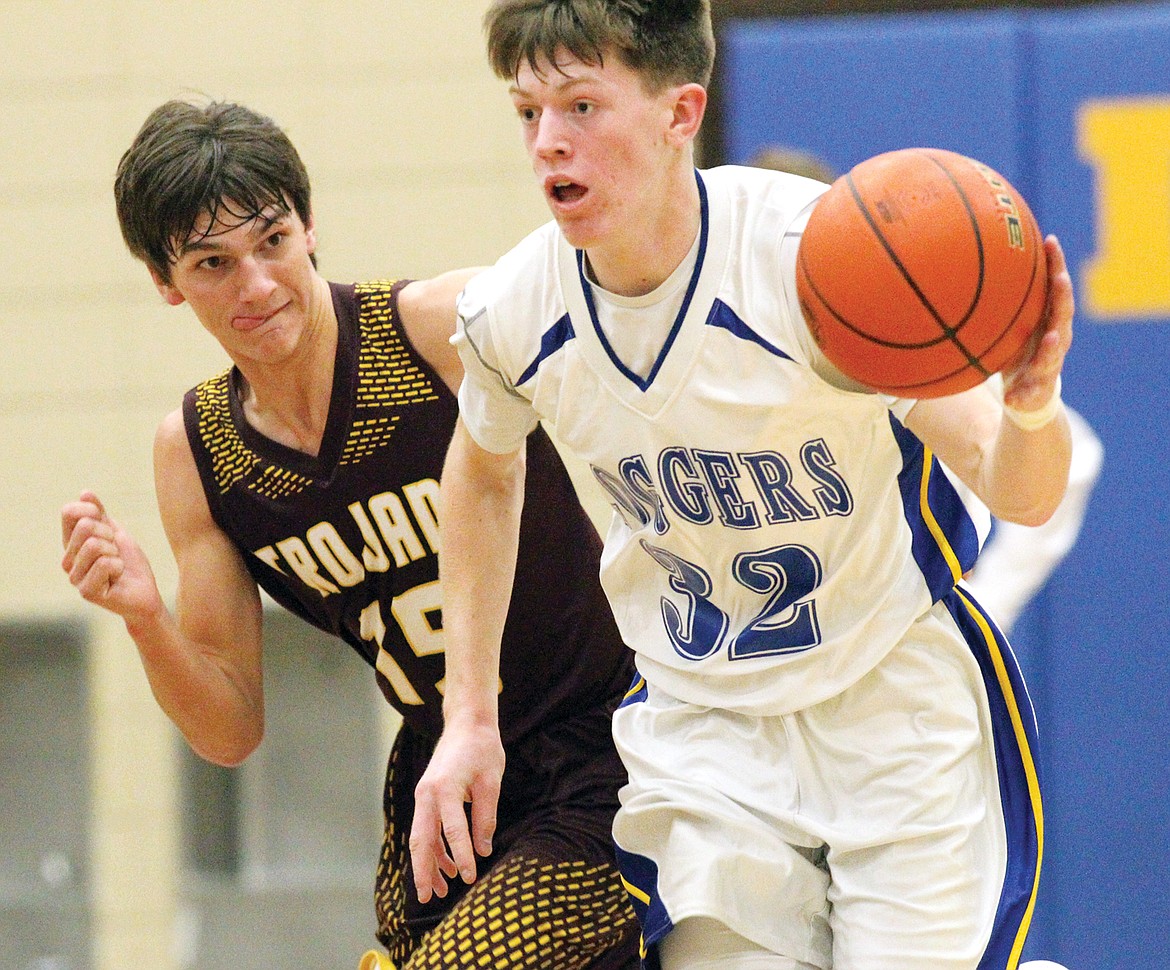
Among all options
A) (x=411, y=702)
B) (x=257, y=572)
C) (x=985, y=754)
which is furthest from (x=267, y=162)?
(x=985, y=754)

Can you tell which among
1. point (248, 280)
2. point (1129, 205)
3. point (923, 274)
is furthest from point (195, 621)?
point (1129, 205)

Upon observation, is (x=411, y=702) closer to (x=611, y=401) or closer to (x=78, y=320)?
(x=611, y=401)

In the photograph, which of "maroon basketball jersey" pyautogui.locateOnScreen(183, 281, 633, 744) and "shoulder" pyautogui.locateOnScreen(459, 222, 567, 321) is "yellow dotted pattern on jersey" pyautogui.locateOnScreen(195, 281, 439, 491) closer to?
"maroon basketball jersey" pyautogui.locateOnScreen(183, 281, 633, 744)

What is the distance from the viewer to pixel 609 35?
A: 1818mm

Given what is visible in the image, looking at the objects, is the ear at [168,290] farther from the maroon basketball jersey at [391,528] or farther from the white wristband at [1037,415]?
the white wristband at [1037,415]

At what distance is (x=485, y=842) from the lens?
6.80ft

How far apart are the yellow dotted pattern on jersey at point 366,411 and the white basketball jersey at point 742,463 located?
16.2 inches

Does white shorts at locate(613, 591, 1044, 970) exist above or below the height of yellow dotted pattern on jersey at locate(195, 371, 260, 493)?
below

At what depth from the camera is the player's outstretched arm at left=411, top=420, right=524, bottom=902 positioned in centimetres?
204

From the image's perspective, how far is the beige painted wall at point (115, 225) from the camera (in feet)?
15.1

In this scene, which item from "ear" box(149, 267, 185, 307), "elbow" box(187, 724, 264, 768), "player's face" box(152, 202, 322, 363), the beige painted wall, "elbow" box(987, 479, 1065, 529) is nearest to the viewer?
"elbow" box(987, 479, 1065, 529)

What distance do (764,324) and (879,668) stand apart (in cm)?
44

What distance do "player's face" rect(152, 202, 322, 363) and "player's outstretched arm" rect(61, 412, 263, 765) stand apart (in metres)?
0.26

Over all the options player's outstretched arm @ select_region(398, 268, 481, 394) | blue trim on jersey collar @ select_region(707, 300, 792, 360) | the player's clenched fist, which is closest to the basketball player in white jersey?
blue trim on jersey collar @ select_region(707, 300, 792, 360)
